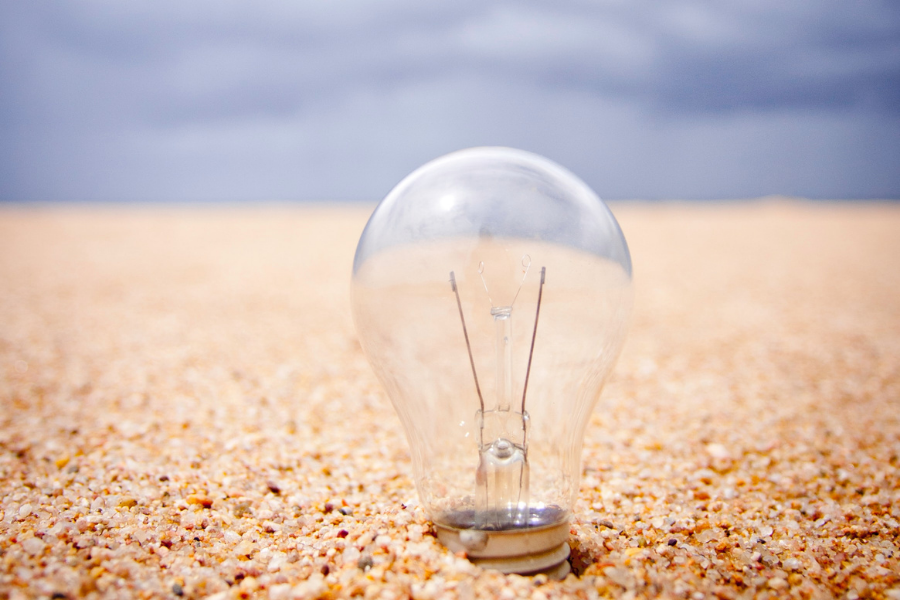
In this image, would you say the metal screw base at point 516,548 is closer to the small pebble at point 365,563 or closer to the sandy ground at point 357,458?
the sandy ground at point 357,458

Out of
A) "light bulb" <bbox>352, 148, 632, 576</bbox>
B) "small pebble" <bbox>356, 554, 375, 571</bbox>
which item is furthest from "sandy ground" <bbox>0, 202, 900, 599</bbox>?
"light bulb" <bbox>352, 148, 632, 576</bbox>

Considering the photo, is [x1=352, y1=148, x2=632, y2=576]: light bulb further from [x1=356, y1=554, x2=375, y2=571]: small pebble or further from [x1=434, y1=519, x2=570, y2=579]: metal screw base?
[x1=356, y1=554, x2=375, y2=571]: small pebble

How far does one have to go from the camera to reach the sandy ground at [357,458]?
1.77 meters

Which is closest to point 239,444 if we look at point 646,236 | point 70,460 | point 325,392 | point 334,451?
point 334,451

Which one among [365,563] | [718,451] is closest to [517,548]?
[365,563]

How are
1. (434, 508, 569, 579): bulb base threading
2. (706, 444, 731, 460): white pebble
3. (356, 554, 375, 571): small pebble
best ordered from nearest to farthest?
(434, 508, 569, 579): bulb base threading → (356, 554, 375, 571): small pebble → (706, 444, 731, 460): white pebble

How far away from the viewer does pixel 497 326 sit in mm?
1703

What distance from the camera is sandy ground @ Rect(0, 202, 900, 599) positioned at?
177cm

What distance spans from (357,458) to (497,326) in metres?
1.39

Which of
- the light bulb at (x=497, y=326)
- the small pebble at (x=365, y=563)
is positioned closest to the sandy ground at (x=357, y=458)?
the small pebble at (x=365, y=563)

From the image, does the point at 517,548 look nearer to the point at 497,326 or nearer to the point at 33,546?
the point at 497,326

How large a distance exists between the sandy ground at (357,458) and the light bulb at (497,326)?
0.50 ft

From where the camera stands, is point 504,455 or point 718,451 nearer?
point 504,455

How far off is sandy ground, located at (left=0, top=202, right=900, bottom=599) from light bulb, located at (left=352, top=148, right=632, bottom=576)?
0.15m
